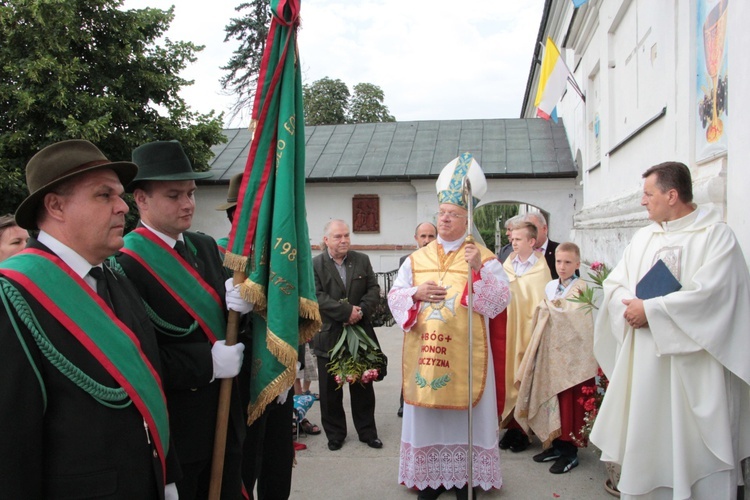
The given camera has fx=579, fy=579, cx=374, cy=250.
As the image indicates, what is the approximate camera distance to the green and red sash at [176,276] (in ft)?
8.12

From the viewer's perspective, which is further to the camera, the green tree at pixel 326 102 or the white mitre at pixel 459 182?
the green tree at pixel 326 102

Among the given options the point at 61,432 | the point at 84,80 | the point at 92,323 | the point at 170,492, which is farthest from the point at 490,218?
the point at 61,432

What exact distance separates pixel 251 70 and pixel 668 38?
1169 inches

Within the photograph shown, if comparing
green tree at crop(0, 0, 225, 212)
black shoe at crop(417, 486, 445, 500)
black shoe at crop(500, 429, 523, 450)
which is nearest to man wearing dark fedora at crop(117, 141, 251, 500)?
black shoe at crop(417, 486, 445, 500)

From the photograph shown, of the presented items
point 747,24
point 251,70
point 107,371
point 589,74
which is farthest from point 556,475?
point 251,70

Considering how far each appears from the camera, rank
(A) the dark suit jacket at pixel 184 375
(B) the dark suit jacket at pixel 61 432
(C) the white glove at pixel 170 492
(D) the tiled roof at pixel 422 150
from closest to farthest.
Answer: (B) the dark suit jacket at pixel 61 432
(C) the white glove at pixel 170 492
(A) the dark suit jacket at pixel 184 375
(D) the tiled roof at pixel 422 150

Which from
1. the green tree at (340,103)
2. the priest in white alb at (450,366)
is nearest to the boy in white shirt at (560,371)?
the priest in white alb at (450,366)

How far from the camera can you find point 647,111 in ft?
19.7

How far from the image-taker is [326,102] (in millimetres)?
34656

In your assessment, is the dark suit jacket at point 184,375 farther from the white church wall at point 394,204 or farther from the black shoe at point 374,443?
the white church wall at point 394,204

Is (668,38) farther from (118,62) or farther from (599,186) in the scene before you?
A: (118,62)

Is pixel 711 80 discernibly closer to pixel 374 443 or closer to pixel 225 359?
pixel 225 359

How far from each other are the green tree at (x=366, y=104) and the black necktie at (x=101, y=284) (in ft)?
112

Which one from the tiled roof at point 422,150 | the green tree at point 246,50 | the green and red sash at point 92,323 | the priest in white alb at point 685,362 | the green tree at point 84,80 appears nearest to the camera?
the green and red sash at point 92,323
